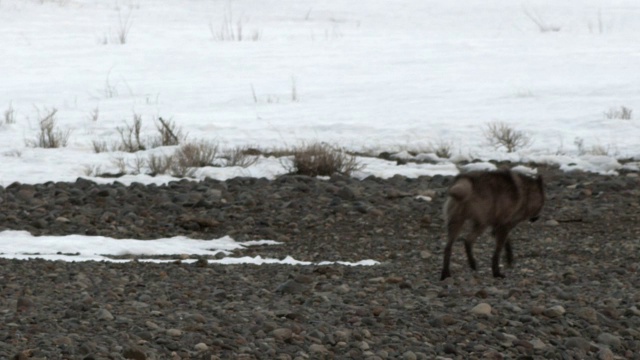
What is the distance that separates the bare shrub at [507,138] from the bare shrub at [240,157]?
3033mm

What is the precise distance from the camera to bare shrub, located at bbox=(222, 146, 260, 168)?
42.7ft

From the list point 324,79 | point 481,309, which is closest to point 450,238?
point 481,309

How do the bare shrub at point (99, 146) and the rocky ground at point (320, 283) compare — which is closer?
the rocky ground at point (320, 283)

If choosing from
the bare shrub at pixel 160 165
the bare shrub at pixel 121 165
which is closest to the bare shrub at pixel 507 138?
the bare shrub at pixel 160 165

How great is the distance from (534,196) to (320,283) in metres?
1.70

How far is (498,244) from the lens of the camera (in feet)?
24.5

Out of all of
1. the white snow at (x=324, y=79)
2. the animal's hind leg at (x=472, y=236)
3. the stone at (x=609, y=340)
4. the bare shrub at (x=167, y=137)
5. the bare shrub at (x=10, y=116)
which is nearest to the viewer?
the stone at (x=609, y=340)

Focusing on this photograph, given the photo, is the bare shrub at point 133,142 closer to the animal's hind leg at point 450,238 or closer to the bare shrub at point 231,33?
the animal's hind leg at point 450,238

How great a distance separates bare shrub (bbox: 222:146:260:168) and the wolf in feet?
18.3

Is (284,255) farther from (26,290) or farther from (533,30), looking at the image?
(533,30)

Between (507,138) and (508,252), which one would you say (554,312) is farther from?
(507,138)

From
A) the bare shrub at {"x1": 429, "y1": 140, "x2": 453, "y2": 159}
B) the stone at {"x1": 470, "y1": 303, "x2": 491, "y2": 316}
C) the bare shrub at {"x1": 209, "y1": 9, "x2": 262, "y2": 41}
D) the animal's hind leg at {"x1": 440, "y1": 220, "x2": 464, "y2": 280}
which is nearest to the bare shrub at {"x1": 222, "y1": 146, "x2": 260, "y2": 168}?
the bare shrub at {"x1": 429, "y1": 140, "x2": 453, "y2": 159}

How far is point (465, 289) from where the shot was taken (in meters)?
6.67

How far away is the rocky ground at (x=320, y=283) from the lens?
5191mm
